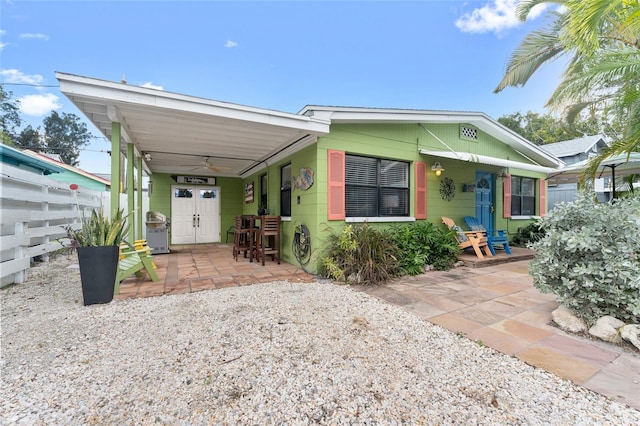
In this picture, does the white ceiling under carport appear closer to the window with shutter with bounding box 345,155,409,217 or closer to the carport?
the carport

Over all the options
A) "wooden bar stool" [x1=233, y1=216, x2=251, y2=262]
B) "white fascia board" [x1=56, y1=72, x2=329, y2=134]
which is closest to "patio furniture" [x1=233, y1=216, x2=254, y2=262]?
"wooden bar stool" [x1=233, y1=216, x2=251, y2=262]

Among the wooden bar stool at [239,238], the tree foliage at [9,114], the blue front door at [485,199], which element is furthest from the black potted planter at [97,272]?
the tree foliage at [9,114]

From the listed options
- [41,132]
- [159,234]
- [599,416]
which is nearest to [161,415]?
[599,416]

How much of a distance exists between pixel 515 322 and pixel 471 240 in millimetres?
3241

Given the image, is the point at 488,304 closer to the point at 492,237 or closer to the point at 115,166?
the point at 492,237

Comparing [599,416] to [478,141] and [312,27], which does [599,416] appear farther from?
[312,27]

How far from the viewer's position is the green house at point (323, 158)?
3.67 meters

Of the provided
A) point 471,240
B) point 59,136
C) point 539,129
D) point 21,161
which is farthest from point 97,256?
point 59,136

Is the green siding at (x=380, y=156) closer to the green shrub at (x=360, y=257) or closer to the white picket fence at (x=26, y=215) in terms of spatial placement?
the green shrub at (x=360, y=257)

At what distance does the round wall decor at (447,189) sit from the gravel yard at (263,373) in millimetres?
4154

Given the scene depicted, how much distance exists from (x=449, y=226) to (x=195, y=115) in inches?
208

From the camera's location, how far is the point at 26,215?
4.31 meters

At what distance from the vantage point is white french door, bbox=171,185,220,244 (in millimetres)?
8500

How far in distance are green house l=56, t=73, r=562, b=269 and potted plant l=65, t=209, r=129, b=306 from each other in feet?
1.56
